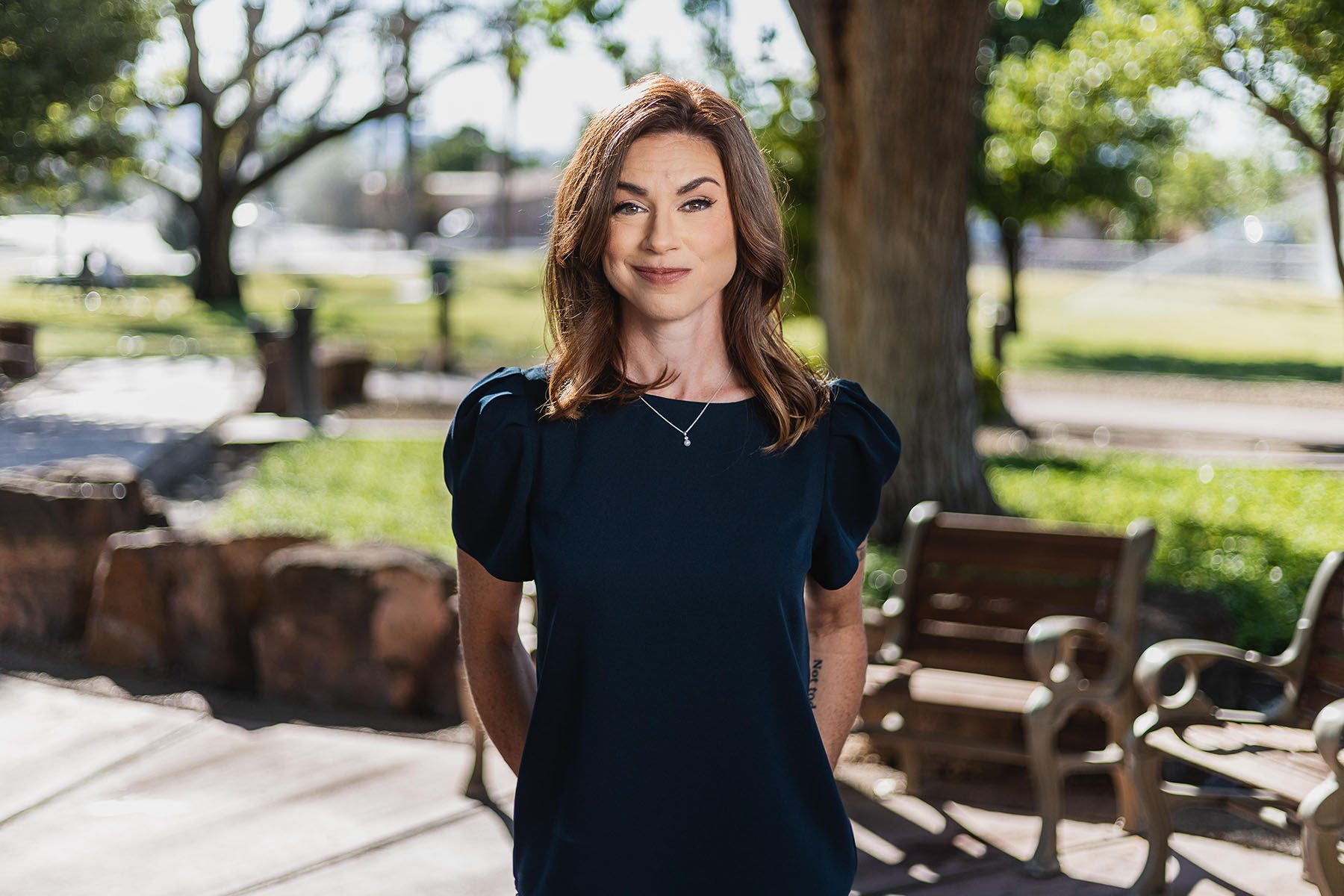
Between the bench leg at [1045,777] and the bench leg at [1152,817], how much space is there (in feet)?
0.84

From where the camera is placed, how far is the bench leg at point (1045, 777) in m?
3.90

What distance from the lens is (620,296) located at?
1.96 metres

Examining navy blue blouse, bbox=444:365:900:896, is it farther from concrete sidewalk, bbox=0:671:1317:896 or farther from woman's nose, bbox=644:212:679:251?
concrete sidewalk, bbox=0:671:1317:896

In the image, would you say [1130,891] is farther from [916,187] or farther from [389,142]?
[389,142]

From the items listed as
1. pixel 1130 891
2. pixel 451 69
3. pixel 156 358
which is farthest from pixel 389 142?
pixel 1130 891

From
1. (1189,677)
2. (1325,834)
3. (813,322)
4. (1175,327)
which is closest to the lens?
(1325,834)

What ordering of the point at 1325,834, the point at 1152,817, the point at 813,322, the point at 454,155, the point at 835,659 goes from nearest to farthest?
the point at 835,659 < the point at 1325,834 < the point at 1152,817 < the point at 813,322 < the point at 454,155

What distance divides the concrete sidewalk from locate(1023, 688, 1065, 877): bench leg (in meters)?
0.06

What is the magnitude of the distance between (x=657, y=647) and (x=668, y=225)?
54 cm

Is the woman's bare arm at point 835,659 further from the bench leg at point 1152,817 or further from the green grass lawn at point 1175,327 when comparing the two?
the green grass lawn at point 1175,327

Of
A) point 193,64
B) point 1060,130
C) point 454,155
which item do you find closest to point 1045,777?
point 1060,130

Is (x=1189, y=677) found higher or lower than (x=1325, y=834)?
higher

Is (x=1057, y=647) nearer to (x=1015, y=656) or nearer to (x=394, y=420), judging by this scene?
(x=1015, y=656)

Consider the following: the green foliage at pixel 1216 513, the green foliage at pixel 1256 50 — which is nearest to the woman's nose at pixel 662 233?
the green foliage at pixel 1216 513
